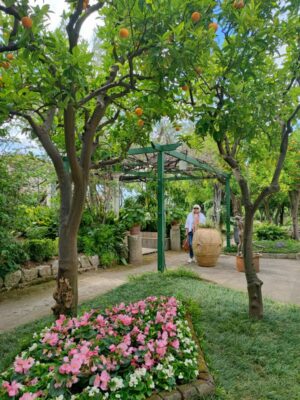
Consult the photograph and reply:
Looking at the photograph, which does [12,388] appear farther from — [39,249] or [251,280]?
[39,249]

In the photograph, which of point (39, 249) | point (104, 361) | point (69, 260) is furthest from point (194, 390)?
point (39, 249)

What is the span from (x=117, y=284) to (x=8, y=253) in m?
1.88

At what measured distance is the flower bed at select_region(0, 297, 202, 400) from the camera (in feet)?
5.64

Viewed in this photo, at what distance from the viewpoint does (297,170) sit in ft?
36.9

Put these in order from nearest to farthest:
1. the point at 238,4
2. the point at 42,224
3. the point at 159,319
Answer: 1. the point at 238,4
2. the point at 159,319
3. the point at 42,224

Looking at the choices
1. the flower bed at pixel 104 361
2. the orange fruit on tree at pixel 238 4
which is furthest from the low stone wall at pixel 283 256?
the orange fruit on tree at pixel 238 4

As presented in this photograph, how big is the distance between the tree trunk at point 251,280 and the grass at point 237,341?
4.9 inches

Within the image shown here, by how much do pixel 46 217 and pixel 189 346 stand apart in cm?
605

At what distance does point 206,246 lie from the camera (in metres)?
7.23

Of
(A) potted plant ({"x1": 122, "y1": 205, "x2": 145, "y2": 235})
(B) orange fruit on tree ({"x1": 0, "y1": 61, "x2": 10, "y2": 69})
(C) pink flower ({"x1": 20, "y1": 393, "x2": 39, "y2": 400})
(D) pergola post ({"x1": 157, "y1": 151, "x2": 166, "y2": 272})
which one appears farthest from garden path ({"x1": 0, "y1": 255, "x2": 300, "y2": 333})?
(B) orange fruit on tree ({"x1": 0, "y1": 61, "x2": 10, "y2": 69})

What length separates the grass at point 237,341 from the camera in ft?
7.30

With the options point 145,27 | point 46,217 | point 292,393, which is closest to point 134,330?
point 292,393

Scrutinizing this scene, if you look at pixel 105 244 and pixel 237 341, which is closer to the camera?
pixel 237 341

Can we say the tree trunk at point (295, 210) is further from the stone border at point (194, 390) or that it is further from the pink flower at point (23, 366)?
the pink flower at point (23, 366)
